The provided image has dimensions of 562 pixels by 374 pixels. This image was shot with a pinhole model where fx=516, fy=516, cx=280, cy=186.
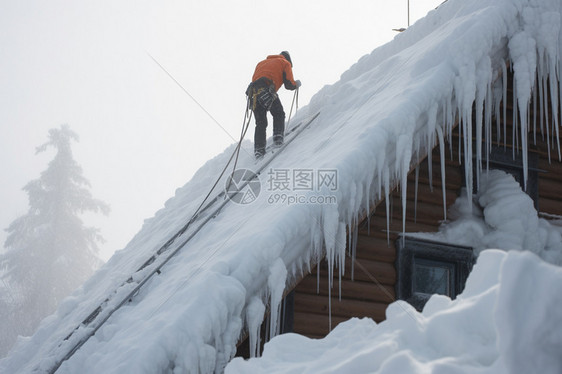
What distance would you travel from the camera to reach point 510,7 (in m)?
4.68

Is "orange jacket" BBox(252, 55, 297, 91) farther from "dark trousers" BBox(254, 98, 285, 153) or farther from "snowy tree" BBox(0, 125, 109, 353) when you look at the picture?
"snowy tree" BBox(0, 125, 109, 353)

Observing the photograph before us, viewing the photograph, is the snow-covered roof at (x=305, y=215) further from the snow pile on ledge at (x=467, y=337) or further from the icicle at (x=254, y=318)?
the snow pile on ledge at (x=467, y=337)

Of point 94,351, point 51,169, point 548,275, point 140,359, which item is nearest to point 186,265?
point 94,351

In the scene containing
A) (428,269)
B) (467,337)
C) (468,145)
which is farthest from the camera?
(428,269)

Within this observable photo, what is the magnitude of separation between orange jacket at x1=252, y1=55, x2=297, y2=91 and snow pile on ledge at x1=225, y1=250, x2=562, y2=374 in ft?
16.1

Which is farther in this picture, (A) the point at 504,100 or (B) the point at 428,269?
(B) the point at 428,269

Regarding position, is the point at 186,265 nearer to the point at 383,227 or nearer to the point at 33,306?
the point at 383,227

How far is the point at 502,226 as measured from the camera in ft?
16.5

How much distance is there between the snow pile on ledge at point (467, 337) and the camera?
58.7 inches

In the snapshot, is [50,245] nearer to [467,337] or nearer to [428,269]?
[428,269]

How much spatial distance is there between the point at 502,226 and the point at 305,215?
8.01ft
